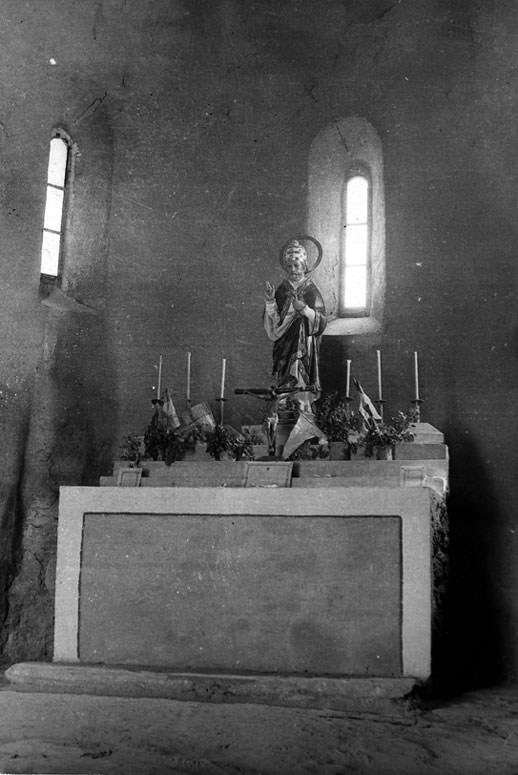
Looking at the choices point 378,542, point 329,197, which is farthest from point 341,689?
point 329,197

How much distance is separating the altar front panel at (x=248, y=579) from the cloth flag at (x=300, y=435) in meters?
0.93

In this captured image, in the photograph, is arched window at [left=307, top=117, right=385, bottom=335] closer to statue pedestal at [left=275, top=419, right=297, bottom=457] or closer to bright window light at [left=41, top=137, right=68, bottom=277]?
statue pedestal at [left=275, top=419, right=297, bottom=457]

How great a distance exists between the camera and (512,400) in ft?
35.4

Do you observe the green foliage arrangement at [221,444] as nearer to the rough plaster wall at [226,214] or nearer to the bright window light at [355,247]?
the rough plaster wall at [226,214]

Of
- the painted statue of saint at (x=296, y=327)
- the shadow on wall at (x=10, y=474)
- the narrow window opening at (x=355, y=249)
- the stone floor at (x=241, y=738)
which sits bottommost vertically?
the stone floor at (x=241, y=738)

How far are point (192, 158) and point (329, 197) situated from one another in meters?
1.77

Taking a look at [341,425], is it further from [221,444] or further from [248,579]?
[248,579]

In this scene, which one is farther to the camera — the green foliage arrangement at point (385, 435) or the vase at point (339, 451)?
the vase at point (339, 451)

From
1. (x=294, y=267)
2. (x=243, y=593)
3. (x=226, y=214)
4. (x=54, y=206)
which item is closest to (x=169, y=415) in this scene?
(x=294, y=267)

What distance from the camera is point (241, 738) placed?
6762 mm

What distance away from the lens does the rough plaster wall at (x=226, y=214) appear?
11.0m

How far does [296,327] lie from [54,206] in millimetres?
3907

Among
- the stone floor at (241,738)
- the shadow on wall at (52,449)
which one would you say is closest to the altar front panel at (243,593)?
the stone floor at (241,738)

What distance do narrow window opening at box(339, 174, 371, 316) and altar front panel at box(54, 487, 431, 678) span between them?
3984 millimetres
